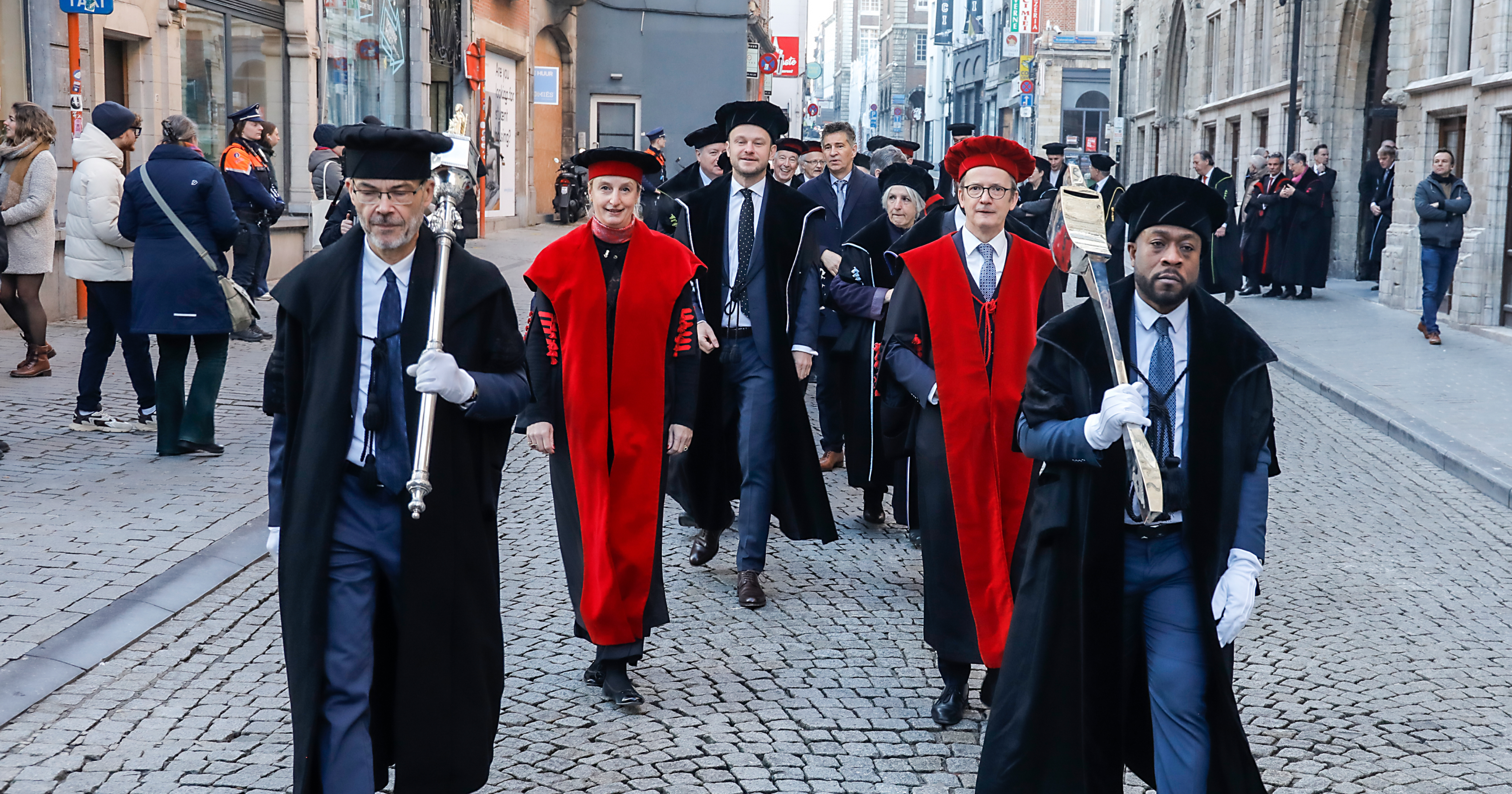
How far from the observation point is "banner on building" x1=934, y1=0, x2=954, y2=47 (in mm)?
85625

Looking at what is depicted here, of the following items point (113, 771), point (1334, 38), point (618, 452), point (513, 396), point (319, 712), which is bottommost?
point (113, 771)

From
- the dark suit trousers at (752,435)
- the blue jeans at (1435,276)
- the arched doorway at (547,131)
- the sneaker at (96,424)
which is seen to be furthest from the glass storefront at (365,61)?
the dark suit trousers at (752,435)

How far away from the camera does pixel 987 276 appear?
5305mm

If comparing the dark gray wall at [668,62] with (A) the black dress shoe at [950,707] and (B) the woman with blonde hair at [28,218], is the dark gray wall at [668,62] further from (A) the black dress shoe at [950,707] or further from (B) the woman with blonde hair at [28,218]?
(A) the black dress shoe at [950,707]

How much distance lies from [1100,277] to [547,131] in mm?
35233

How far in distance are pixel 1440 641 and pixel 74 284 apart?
41.2ft

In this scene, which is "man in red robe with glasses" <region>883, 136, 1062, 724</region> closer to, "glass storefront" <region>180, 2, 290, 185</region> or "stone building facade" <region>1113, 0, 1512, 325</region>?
"stone building facade" <region>1113, 0, 1512, 325</region>

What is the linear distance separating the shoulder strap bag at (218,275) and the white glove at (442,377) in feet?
18.4

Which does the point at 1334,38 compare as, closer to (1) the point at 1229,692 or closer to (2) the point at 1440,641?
(2) the point at 1440,641

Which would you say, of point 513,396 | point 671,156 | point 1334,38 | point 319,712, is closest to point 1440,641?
point 513,396

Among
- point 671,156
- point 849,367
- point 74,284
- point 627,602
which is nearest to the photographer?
point 627,602

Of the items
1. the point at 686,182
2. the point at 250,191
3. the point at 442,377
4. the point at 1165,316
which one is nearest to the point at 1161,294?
the point at 1165,316

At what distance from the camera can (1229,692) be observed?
351 cm

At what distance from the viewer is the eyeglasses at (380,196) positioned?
144 inches
